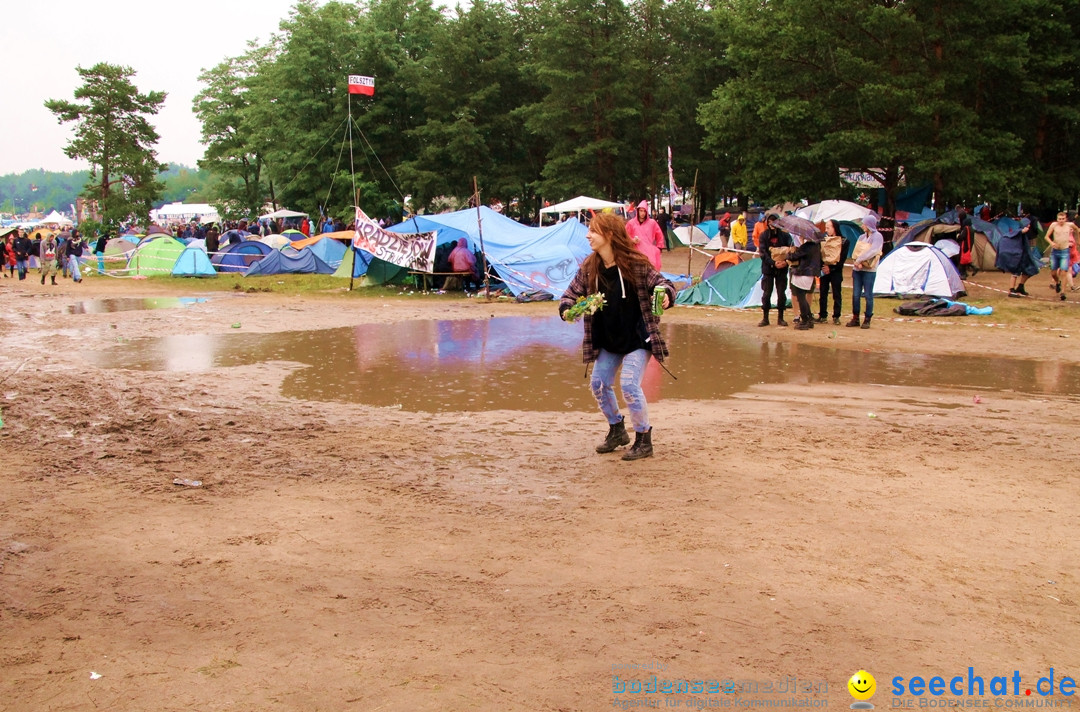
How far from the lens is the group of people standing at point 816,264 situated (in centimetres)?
1359

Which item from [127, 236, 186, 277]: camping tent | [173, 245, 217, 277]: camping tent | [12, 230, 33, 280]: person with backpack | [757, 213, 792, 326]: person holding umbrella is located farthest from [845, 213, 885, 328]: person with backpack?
[12, 230, 33, 280]: person with backpack

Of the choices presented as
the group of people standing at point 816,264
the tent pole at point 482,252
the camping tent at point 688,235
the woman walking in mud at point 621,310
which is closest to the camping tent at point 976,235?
the group of people standing at point 816,264

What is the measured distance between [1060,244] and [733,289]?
617 centimetres

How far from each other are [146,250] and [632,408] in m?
24.8

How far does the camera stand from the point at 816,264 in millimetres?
13672

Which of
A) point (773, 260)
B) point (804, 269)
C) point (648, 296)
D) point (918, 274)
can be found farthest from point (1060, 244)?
point (648, 296)

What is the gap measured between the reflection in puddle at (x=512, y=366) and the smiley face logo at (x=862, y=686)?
5.31 metres

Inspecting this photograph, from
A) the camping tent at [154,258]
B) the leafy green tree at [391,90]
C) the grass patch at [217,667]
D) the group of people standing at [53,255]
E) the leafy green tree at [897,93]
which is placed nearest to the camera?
the grass patch at [217,667]

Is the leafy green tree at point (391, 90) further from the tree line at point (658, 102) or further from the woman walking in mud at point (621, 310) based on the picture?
the woman walking in mud at point (621, 310)

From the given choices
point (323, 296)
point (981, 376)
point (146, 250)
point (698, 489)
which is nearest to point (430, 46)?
point (146, 250)

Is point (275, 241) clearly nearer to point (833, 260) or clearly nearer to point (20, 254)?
point (20, 254)

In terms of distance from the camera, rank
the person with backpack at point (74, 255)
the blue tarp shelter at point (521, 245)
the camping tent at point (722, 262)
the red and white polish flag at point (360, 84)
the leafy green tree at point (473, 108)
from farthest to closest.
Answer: the leafy green tree at point (473, 108) → the person with backpack at point (74, 255) → the red and white polish flag at point (360, 84) → the blue tarp shelter at point (521, 245) → the camping tent at point (722, 262)

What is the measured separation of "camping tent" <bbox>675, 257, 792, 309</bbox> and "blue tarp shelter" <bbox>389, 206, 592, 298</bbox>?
8.55ft

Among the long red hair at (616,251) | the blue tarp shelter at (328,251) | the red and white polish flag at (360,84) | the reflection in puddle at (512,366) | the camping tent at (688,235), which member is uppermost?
the red and white polish flag at (360,84)
